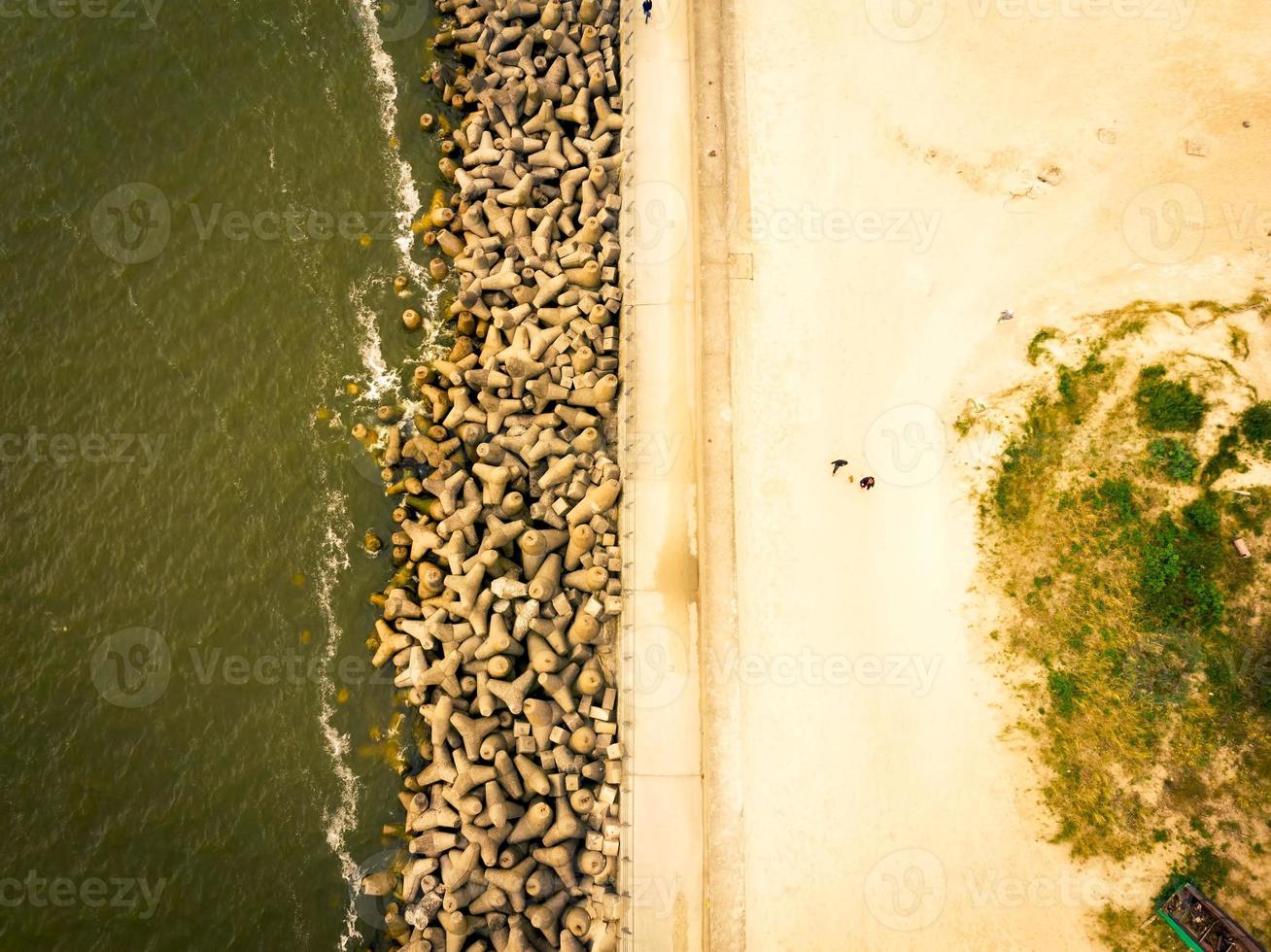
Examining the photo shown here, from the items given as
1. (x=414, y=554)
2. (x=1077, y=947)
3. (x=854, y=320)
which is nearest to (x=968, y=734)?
(x=1077, y=947)

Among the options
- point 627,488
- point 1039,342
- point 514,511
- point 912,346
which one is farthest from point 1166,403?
point 514,511

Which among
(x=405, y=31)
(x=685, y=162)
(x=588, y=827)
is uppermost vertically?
(x=405, y=31)

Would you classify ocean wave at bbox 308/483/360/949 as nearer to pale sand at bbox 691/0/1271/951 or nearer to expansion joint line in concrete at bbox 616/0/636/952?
expansion joint line in concrete at bbox 616/0/636/952

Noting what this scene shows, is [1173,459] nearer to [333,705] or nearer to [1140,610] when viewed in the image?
[1140,610]

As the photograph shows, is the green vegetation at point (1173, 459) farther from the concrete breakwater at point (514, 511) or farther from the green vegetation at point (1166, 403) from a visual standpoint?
the concrete breakwater at point (514, 511)

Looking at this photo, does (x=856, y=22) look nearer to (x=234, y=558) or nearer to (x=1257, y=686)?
(x=1257, y=686)

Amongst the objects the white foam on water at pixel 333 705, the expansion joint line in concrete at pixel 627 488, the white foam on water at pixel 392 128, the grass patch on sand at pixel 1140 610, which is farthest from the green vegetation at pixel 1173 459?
the white foam on water at pixel 333 705
